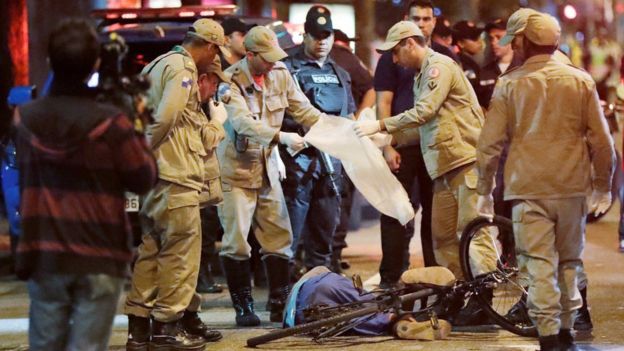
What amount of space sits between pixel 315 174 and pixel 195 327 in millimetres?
2238

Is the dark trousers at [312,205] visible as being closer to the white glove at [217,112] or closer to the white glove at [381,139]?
the white glove at [381,139]

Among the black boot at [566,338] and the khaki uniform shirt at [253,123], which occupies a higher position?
the khaki uniform shirt at [253,123]

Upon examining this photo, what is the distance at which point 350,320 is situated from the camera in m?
8.39

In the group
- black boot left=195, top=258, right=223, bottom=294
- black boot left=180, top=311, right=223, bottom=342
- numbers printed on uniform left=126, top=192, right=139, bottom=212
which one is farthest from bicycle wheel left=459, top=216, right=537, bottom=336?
numbers printed on uniform left=126, top=192, right=139, bottom=212

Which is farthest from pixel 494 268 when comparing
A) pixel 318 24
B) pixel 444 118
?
pixel 318 24

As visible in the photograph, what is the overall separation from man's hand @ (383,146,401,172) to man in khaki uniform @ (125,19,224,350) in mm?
2045

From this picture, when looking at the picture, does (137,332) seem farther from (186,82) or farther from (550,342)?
(550,342)

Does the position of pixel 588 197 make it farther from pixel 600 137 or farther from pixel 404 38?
pixel 404 38

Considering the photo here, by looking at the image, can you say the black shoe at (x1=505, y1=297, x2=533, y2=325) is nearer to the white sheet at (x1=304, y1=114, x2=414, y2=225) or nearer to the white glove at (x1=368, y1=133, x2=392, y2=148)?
the white sheet at (x1=304, y1=114, x2=414, y2=225)

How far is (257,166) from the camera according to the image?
9211 mm

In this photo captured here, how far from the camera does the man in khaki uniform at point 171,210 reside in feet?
25.6

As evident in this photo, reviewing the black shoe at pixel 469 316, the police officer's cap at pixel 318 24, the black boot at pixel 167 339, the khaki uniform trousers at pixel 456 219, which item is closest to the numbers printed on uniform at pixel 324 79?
the police officer's cap at pixel 318 24

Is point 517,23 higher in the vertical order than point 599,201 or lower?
higher

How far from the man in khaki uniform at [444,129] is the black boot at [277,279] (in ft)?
3.67
